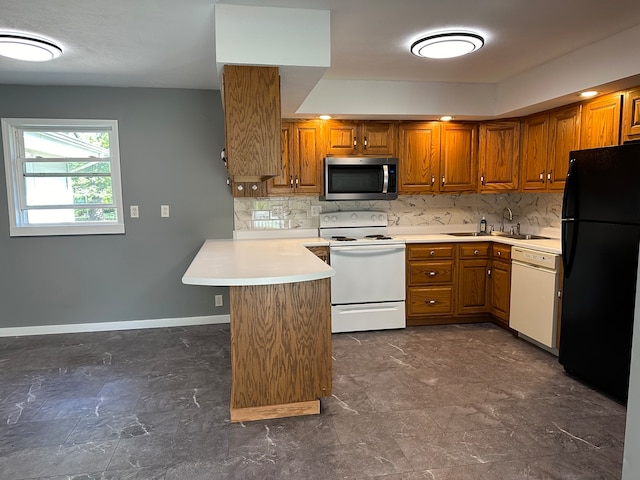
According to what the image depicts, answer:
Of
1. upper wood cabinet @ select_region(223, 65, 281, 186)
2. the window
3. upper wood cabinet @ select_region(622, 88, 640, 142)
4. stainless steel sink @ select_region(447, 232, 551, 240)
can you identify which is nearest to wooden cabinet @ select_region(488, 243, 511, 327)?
stainless steel sink @ select_region(447, 232, 551, 240)

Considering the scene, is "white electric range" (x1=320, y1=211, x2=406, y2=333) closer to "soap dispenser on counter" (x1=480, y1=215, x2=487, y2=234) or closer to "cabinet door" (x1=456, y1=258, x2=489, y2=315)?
"cabinet door" (x1=456, y1=258, x2=489, y2=315)

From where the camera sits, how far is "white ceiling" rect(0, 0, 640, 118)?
2314 millimetres

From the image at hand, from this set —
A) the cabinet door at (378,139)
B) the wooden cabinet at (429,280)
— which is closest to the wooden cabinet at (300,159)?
the cabinet door at (378,139)

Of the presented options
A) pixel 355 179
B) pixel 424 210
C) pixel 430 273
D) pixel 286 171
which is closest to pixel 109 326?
pixel 286 171

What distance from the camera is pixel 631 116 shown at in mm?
2926

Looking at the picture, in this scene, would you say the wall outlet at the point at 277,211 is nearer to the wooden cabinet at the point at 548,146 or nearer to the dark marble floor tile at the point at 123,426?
the dark marble floor tile at the point at 123,426

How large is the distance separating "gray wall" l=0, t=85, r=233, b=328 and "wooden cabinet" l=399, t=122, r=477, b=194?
1867 millimetres

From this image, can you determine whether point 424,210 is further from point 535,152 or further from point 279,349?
point 279,349

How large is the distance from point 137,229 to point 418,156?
292 centimetres

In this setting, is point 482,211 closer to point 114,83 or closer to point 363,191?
point 363,191

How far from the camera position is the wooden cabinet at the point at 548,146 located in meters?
3.49

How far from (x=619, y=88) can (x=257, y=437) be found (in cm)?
341

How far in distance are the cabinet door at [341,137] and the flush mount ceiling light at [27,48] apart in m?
2.31

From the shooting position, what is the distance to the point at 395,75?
3.74 m
